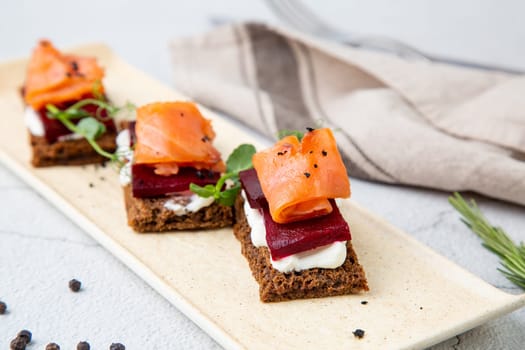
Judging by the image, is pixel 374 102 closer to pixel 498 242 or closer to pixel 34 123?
pixel 498 242

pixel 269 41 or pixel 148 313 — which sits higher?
pixel 269 41

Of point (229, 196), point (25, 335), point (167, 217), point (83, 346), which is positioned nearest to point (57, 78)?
point (167, 217)

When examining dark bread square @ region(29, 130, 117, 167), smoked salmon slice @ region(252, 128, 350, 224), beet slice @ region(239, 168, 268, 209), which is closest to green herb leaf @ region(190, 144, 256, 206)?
beet slice @ region(239, 168, 268, 209)

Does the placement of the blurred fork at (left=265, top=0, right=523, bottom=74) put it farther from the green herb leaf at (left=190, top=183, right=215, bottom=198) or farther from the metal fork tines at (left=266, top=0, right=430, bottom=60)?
the green herb leaf at (left=190, top=183, right=215, bottom=198)

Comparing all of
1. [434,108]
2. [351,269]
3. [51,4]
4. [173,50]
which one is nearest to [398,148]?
[434,108]

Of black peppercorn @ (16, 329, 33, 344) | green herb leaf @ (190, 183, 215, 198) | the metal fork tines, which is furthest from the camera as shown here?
the metal fork tines

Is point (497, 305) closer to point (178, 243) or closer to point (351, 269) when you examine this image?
point (351, 269)
